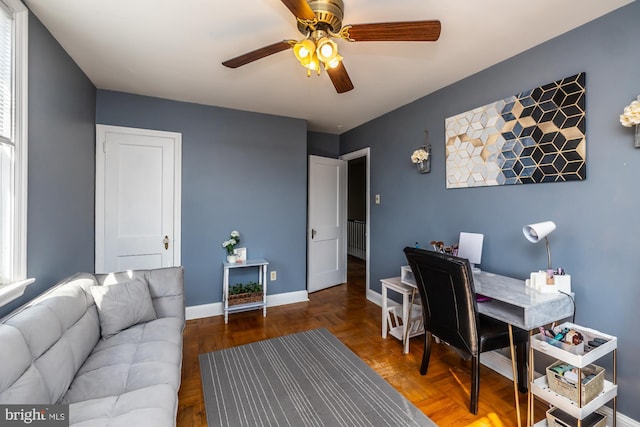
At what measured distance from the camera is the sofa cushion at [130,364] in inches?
52.8

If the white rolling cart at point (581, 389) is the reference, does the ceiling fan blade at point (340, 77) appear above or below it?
above

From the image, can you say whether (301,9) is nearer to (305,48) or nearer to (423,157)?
(305,48)

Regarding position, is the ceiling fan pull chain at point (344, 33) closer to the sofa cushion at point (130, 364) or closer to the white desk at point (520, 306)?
the white desk at point (520, 306)

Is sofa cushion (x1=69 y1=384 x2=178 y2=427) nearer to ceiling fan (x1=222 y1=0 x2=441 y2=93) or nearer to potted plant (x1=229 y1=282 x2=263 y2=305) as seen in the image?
ceiling fan (x1=222 y1=0 x2=441 y2=93)

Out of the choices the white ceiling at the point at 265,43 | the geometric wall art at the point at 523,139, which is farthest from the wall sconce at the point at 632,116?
the white ceiling at the point at 265,43

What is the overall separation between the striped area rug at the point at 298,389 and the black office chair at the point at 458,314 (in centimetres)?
50

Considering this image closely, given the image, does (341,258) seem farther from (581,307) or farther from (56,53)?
(56,53)

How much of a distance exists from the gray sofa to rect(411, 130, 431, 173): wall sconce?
2.60 metres

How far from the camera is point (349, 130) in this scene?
4383mm

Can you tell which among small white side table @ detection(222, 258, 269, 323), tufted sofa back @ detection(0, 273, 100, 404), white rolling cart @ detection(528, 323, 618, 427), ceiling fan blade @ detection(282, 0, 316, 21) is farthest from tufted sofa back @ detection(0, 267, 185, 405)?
white rolling cart @ detection(528, 323, 618, 427)

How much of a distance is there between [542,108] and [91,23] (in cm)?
310

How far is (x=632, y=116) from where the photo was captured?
1493 millimetres

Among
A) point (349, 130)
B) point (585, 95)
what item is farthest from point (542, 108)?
point (349, 130)

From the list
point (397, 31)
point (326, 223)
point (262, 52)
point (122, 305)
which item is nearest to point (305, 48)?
point (262, 52)
